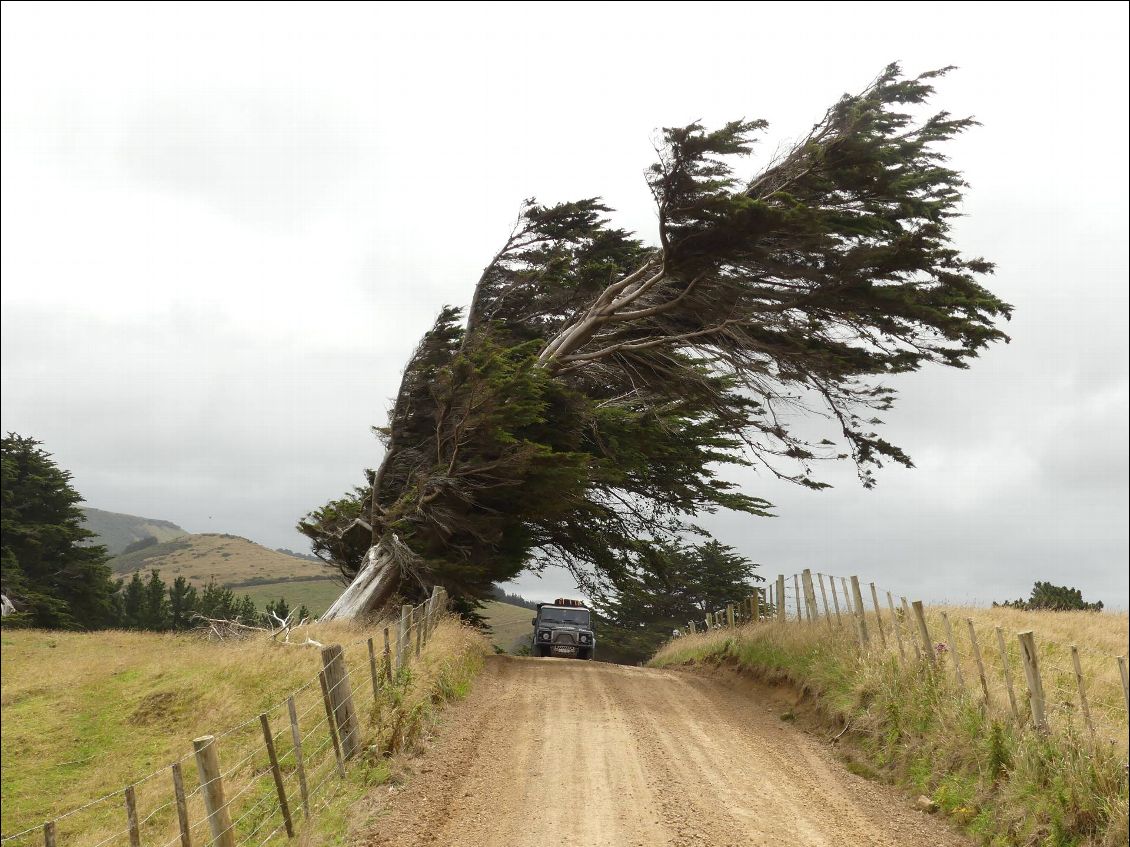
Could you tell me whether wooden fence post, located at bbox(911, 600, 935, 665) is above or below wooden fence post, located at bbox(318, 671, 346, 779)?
above

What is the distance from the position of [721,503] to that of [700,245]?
7.54 m

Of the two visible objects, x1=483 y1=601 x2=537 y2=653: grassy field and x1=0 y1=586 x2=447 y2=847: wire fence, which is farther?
x1=483 y1=601 x2=537 y2=653: grassy field

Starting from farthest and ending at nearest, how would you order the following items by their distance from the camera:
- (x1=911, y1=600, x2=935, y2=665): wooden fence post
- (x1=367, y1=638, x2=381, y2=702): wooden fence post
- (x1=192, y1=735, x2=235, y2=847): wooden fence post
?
(x1=911, y1=600, x2=935, y2=665): wooden fence post → (x1=367, y1=638, x2=381, y2=702): wooden fence post → (x1=192, y1=735, x2=235, y2=847): wooden fence post

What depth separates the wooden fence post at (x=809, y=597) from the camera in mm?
16797

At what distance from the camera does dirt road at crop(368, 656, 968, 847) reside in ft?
25.2

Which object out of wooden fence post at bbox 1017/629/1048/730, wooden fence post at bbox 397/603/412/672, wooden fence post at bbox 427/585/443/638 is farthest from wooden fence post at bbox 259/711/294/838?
wooden fence post at bbox 427/585/443/638

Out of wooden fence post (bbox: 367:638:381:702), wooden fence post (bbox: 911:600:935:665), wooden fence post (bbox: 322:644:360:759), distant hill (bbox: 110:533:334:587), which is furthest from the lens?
distant hill (bbox: 110:533:334:587)

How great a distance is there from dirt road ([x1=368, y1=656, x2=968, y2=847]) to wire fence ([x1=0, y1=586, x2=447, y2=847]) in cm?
93

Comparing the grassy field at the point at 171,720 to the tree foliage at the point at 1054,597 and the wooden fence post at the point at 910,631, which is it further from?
the tree foliage at the point at 1054,597

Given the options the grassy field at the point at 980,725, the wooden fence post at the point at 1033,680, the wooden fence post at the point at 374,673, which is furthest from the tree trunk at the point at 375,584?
the wooden fence post at the point at 1033,680

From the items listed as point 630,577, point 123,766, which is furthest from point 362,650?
point 630,577

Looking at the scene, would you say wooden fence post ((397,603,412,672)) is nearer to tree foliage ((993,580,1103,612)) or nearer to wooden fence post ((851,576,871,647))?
wooden fence post ((851,576,871,647))

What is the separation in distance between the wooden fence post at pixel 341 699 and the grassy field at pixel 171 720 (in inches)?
11.0

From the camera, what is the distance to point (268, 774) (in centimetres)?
1024
